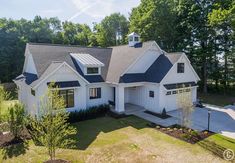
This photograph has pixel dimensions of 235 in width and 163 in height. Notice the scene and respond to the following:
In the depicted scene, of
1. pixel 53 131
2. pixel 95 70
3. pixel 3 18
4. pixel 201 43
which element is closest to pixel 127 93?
pixel 95 70

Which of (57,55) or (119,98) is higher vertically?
(57,55)

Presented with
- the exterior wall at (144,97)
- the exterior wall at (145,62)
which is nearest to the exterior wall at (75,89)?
the exterior wall at (145,62)

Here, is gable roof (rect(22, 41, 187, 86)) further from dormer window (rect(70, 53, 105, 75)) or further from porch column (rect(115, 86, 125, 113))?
porch column (rect(115, 86, 125, 113))

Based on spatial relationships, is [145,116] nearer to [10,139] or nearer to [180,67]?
[180,67]

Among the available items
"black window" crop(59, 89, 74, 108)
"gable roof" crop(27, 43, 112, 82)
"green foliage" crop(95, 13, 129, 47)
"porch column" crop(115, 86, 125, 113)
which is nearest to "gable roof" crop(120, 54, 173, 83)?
"porch column" crop(115, 86, 125, 113)

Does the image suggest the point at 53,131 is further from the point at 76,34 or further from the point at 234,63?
the point at 76,34

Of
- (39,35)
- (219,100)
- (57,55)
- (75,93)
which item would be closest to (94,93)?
(75,93)

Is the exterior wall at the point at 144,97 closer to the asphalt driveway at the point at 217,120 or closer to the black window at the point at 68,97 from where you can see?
the asphalt driveway at the point at 217,120
